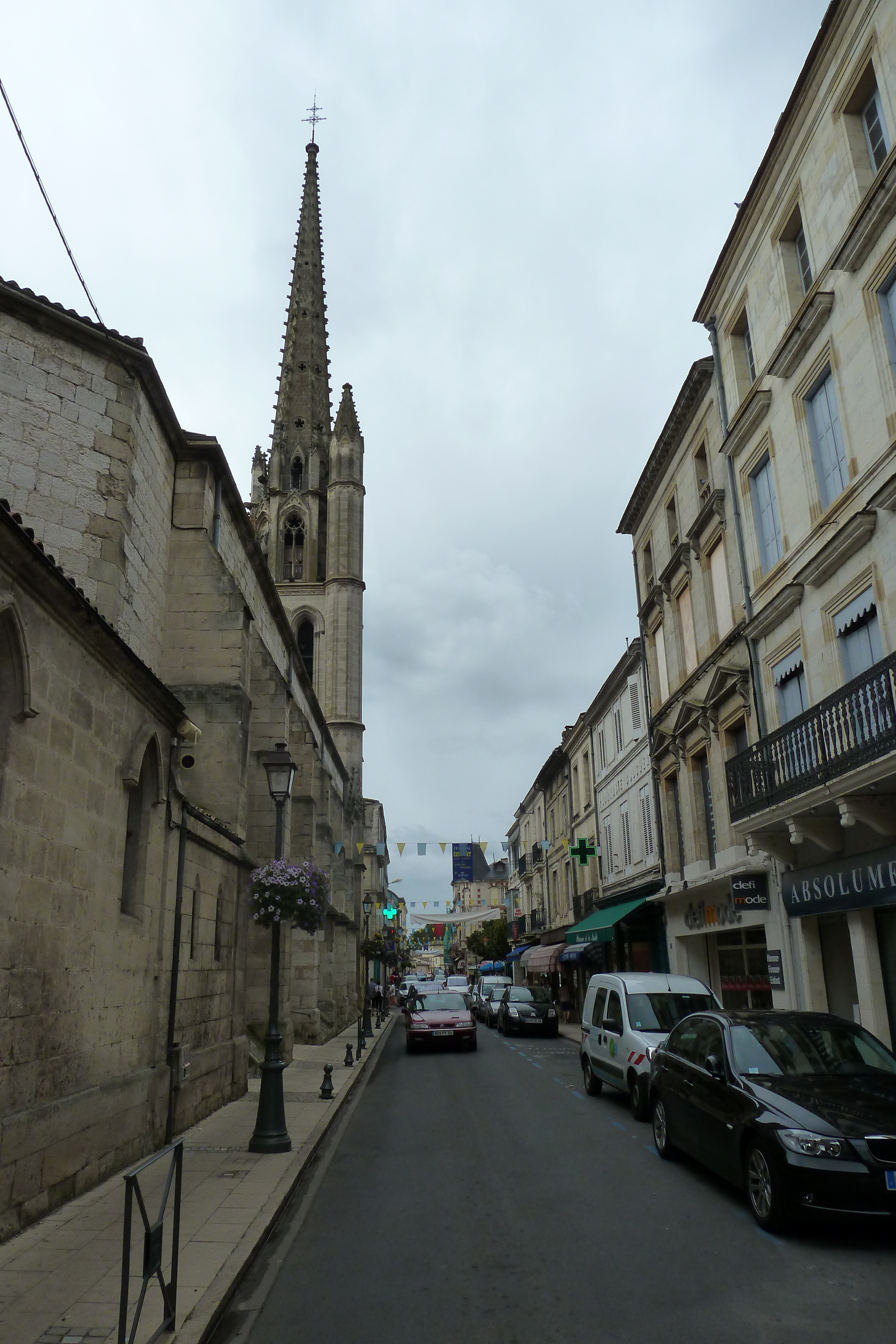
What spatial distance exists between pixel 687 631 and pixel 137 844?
13788mm

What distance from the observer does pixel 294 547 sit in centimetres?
5069

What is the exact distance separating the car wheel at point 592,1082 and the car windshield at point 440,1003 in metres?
9.39

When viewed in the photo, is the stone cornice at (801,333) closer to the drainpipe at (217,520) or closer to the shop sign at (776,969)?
the shop sign at (776,969)

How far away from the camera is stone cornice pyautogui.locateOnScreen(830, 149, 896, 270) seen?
11133 millimetres

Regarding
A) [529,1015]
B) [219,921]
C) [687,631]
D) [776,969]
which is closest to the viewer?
[219,921]

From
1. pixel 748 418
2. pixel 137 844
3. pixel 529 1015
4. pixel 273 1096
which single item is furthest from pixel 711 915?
pixel 137 844

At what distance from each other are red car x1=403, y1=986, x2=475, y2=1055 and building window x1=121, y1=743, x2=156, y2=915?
14.3m

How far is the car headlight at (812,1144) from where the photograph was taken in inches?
232

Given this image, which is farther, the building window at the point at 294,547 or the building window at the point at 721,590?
the building window at the point at 294,547

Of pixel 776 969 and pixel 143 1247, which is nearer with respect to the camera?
pixel 143 1247

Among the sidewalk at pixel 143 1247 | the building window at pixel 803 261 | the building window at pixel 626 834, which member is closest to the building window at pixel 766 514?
the building window at pixel 803 261

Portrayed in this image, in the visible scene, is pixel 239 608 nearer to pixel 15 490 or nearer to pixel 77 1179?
pixel 15 490

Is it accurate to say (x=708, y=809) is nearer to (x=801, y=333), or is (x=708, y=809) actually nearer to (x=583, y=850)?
(x=801, y=333)

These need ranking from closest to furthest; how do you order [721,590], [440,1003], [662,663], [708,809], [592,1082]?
[592,1082] → [721,590] → [708,809] → [662,663] → [440,1003]
